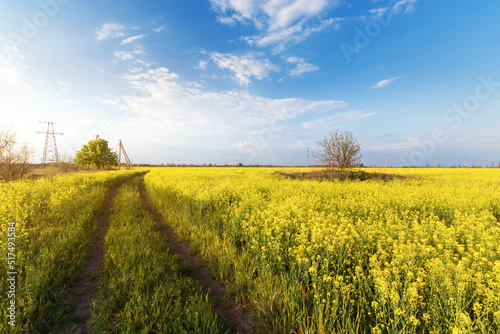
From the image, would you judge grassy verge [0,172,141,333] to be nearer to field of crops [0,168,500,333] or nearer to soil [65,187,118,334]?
field of crops [0,168,500,333]

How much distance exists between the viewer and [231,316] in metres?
3.09

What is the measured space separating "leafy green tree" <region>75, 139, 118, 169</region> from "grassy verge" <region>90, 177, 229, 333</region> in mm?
54564

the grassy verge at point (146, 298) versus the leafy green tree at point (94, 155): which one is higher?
the leafy green tree at point (94, 155)

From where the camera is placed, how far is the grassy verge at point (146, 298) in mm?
2693

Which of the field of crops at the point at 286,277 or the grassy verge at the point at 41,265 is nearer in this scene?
the field of crops at the point at 286,277

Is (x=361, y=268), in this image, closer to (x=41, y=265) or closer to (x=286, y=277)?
(x=286, y=277)

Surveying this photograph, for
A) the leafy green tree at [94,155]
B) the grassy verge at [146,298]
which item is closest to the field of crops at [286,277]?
the grassy verge at [146,298]

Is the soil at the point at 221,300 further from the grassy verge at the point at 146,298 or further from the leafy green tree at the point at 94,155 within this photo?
the leafy green tree at the point at 94,155

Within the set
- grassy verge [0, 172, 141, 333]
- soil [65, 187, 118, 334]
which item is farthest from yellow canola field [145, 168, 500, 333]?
grassy verge [0, 172, 141, 333]

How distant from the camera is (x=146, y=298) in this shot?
303 centimetres

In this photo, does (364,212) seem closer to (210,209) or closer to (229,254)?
(229,254)

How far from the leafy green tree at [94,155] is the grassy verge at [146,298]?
5456cm

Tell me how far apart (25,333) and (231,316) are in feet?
9.33

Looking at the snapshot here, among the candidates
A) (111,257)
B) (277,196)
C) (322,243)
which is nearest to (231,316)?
(322,243)
